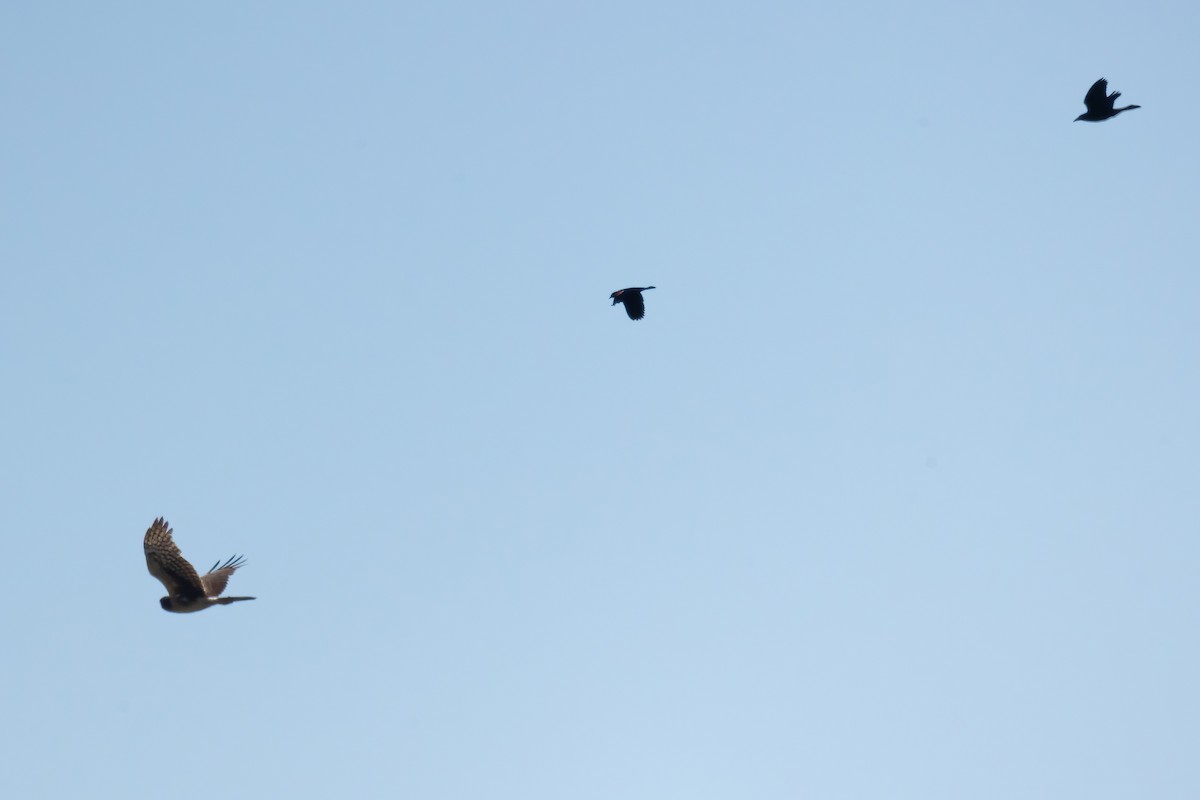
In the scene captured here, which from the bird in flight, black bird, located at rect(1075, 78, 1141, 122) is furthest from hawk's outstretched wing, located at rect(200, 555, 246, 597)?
black bird, located at rect(1075, 78, 1141, 122)

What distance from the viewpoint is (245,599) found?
91.0 ft

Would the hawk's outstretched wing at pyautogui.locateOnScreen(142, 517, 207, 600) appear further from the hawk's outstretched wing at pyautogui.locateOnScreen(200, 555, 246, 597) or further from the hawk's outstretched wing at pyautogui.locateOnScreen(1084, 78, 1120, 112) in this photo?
the hawk's outstretched wing at pyautogui.locateOnScreen(1084, 78, 1120, 112)

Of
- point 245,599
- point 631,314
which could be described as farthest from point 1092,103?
point 245,599

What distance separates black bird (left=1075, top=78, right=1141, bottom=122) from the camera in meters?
31.8

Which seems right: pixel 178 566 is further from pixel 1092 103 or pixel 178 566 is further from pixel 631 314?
pixel 1092 103

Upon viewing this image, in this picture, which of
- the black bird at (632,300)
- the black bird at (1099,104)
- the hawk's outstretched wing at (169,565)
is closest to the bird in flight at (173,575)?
the hawk's outstretched wing at (169,565)

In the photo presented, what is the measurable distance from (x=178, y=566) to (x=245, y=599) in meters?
1.66

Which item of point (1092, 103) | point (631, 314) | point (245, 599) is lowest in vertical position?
point (245, 599)

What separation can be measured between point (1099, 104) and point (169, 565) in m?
22.4

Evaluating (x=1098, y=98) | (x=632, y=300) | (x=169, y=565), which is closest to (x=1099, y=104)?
(x=1098, y=98)

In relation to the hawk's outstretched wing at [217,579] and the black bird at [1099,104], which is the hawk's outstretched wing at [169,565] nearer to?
the hawk's outstretched wing at [217,579]

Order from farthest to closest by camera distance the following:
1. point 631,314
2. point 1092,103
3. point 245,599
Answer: point 631,314 → point 1092,103 → point 245,599

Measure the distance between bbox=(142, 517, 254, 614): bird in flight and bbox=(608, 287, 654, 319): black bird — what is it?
38.7 feet

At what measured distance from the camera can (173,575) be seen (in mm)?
28328
